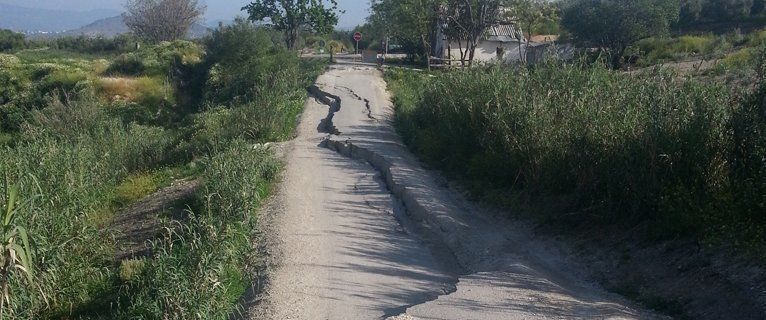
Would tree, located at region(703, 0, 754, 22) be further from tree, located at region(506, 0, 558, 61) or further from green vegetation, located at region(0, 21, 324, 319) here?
green vegetation, located at region(0, 21, 324, 319)

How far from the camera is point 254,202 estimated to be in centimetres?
1330

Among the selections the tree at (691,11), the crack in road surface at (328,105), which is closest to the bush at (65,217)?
the crack in road surface at (328,105)

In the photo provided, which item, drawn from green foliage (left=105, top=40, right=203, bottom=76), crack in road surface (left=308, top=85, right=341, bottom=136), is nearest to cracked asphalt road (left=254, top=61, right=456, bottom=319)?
crack in road surface (left=308, top=85, right=341, bottom=136)

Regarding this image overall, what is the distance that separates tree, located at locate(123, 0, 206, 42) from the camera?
68.3m

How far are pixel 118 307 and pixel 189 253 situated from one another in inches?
49.0

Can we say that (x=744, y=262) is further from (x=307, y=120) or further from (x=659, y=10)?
(x=659, y=10)

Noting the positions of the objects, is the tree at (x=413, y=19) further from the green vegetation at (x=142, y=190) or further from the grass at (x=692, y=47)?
the grass at (x=692, y=47)

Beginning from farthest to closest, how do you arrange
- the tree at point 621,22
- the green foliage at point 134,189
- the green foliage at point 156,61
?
1. the green foliage at point 156,61
2. the tree at point 621,22
3. the green foliage at point 134,189

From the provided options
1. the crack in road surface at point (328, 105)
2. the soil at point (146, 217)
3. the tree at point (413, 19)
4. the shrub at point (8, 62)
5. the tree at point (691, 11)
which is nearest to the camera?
the soil at point (146, 217)

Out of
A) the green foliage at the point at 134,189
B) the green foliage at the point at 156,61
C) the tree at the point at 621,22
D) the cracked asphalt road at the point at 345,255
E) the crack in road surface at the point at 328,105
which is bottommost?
the green foliage at the point at 134,189

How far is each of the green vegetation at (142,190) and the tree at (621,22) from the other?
41.0 feet

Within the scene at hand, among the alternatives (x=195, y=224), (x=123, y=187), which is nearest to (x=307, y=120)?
(x=123, y=187)

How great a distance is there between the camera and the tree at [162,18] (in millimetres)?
68312

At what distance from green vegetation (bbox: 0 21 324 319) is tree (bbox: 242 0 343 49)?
13640 millimetres
